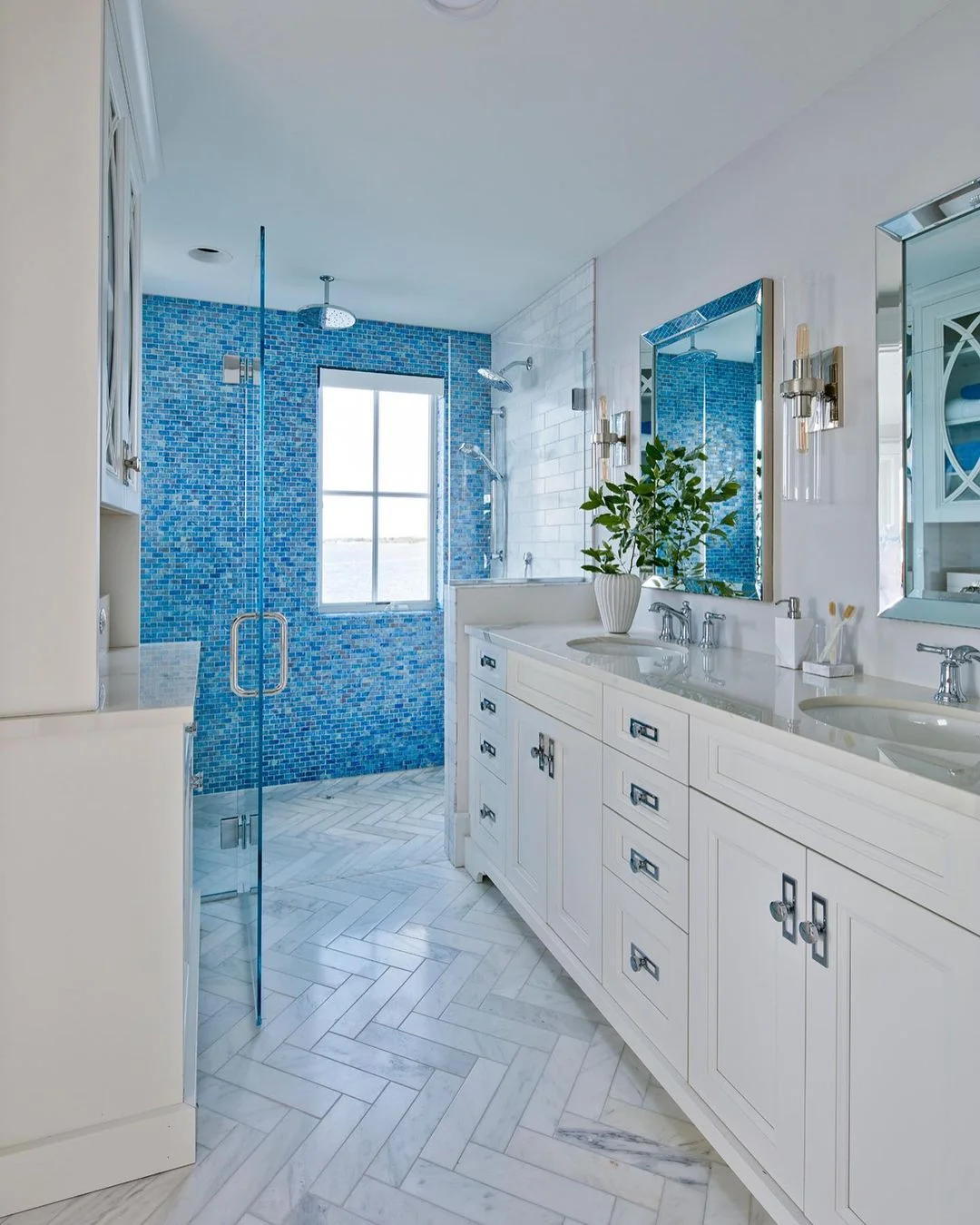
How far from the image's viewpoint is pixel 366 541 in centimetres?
443

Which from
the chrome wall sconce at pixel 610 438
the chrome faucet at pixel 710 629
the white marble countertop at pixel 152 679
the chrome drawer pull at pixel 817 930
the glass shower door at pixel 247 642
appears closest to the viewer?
the chrome drawer pull at pixel 817 930

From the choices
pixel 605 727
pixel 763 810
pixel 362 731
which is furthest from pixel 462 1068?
pixel 362 731

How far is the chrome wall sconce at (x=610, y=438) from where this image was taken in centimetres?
312

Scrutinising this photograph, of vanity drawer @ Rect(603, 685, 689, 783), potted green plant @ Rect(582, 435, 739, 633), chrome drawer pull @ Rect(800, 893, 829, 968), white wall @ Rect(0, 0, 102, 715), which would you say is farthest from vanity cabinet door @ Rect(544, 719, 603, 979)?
white wall @ Rect(0, 0, 102, 715)

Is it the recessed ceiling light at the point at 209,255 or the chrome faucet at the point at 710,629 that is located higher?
the recessed ceiling light at the point at 209,255

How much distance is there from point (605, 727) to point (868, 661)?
0.69 m

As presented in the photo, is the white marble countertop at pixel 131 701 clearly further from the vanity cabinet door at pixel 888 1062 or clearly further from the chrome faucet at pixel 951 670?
the chrome faucet at pixel 951 670

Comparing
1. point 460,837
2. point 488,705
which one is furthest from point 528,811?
point 460,837

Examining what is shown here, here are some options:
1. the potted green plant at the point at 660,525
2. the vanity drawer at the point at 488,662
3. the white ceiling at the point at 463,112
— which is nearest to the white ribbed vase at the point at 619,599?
the potted green plant at the point at 660,525

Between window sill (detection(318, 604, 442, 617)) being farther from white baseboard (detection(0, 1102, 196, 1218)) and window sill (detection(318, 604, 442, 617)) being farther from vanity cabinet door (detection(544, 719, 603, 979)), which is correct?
white baseboard (detection(0, 1102, 196, 1218))

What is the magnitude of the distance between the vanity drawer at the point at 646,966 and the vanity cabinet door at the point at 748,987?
0.16 ft

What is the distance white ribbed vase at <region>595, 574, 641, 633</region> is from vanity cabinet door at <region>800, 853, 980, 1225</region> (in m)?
1.58

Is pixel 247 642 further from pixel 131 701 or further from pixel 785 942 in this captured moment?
pixel 785 942

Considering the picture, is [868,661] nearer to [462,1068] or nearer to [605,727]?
[605,727]
